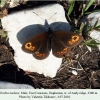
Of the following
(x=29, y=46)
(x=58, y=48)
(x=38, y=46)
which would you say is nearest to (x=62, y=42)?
(x=58, y=48)

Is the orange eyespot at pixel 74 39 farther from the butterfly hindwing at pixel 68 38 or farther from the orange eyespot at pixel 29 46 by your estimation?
the orange eyespot at pixel 29 46

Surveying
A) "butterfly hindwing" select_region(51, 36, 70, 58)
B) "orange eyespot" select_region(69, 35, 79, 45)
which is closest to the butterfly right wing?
"butterfly hindwing" select_region(51, 36, 70, 58)

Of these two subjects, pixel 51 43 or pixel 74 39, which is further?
pixel 51 43

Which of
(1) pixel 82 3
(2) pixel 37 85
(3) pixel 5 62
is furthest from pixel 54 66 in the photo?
(1) pixel 82 3

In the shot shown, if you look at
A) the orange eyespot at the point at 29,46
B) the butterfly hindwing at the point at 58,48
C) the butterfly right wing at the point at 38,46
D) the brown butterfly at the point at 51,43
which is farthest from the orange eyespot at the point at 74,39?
the orange eyespot at the point at 29,46

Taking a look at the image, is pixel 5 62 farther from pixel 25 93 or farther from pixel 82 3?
pixel 82 3

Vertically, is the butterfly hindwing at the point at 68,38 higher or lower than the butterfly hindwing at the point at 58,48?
higher

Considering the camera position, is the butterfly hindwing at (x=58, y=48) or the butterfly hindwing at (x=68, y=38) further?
the butterfly hindwing at (x=58, y=48)

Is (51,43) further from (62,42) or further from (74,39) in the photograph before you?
(74,39)
